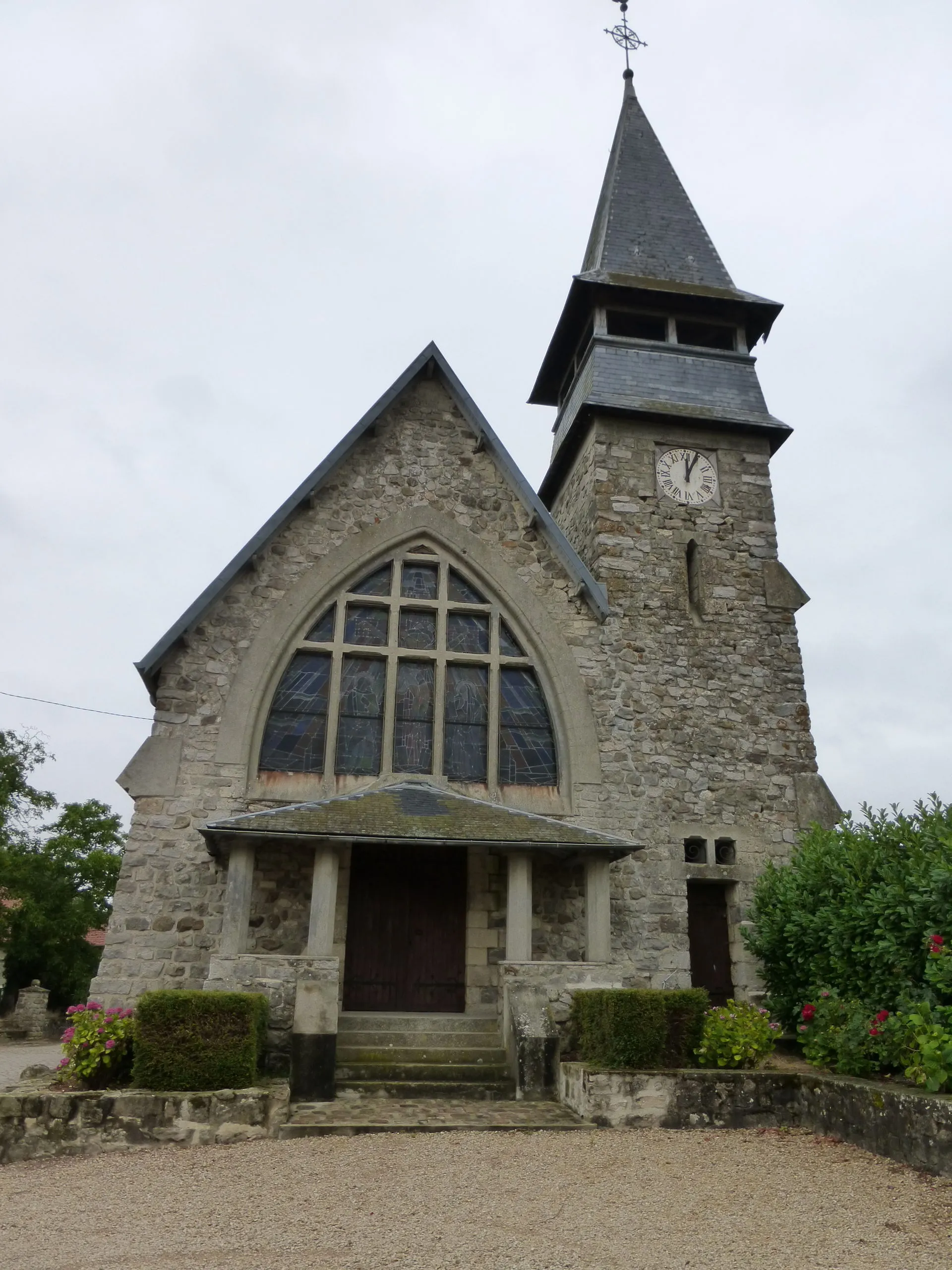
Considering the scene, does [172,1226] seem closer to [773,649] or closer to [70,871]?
[773,649]

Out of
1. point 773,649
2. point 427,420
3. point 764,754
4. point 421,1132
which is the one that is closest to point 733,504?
point 773,649

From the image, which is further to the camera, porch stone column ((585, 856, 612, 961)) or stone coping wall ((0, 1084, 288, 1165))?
porch stone column ((585, 856, 612, 961))

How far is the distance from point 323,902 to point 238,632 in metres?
3.49

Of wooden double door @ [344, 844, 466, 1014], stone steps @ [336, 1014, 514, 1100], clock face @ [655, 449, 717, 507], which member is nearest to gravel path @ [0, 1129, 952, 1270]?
stone steps @ [336, 1014, 514, 1100]

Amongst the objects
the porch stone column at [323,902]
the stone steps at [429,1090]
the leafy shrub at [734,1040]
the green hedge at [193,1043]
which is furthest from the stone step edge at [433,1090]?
the leafy shrub at [734,1040]

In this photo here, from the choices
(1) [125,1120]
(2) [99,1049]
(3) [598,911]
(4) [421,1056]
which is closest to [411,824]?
(4) [421,1056]

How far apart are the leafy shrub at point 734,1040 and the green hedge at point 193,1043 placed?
12.4 ft

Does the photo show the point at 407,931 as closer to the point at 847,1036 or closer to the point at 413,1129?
the point at 413,1129

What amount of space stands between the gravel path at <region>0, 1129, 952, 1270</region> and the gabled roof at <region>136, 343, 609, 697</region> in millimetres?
5393

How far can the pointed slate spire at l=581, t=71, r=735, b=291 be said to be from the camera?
15.7 metres

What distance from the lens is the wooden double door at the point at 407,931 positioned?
33.0 feet

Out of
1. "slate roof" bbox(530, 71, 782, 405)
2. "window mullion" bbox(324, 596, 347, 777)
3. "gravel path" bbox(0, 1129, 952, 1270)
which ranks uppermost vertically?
"slate roof" bbox(530, 71, 782, 405)

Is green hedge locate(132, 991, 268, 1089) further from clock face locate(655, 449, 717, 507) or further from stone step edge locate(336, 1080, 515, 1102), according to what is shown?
clock face locate(655, 449, 717, 507)

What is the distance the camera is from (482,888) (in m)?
10.5
